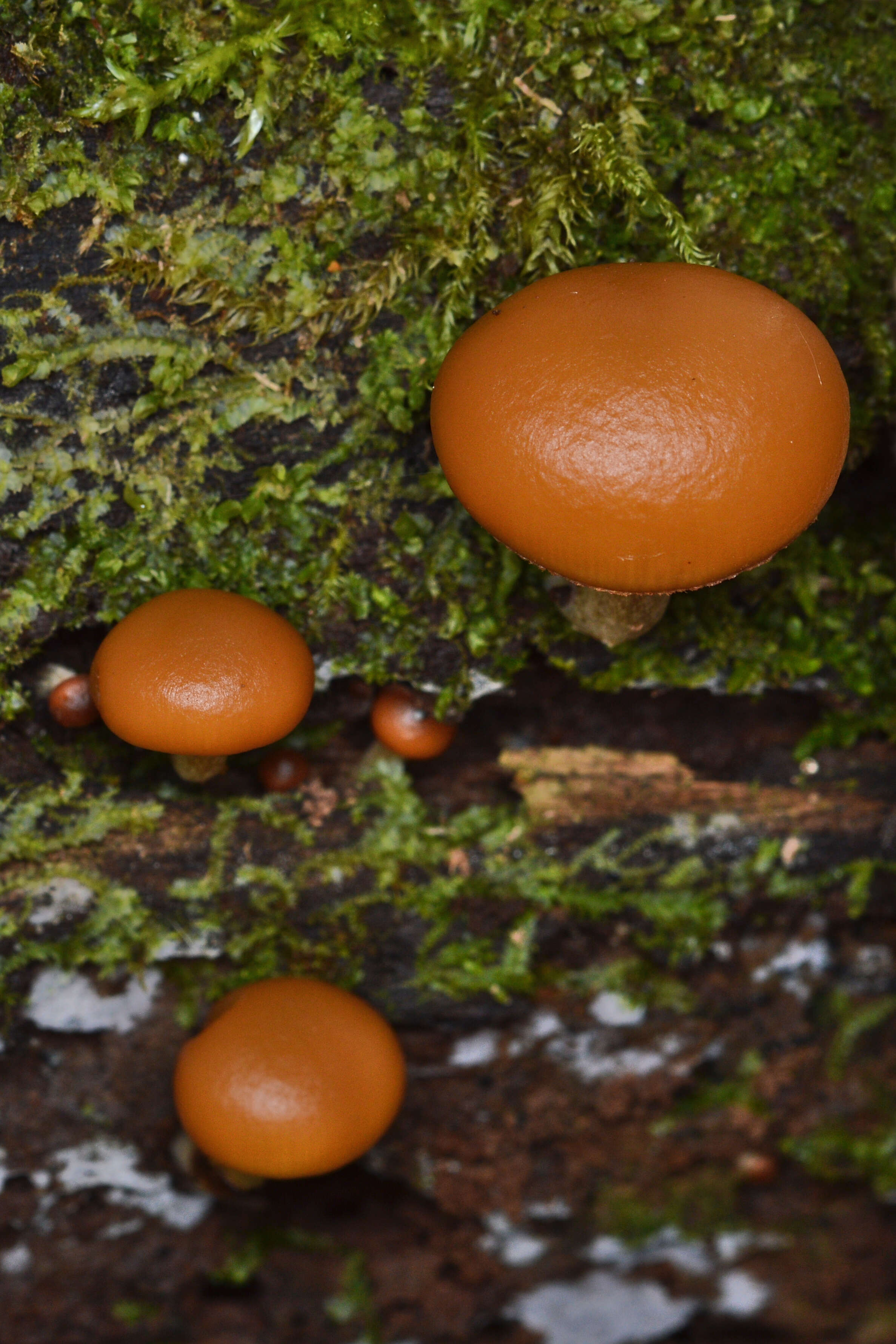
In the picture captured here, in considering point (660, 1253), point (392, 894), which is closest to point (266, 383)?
point (392, 894)

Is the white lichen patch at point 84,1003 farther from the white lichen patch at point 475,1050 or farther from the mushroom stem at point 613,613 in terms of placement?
the mushroom stem at point 613,613

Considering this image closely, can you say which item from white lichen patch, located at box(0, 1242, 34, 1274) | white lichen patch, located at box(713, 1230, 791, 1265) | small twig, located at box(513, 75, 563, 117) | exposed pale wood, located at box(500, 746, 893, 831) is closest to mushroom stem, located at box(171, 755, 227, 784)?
exposed pale wood, located at box(500, 746, 893, 831)

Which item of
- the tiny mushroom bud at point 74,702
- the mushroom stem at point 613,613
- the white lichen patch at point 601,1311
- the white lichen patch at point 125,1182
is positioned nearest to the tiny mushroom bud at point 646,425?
the mushroom stem at point 613,613

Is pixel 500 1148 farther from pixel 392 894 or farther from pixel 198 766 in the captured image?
pixel 198 766

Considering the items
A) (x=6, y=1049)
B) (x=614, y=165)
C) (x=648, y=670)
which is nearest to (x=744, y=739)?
(x=648, y=670)

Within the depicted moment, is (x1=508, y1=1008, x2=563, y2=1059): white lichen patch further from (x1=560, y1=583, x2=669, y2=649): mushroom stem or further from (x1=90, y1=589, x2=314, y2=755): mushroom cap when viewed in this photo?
(x1=90, y1=589, x2=314, y2=755): mushroom cap

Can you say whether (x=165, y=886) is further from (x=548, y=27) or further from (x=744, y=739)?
(x=548, y=27)
